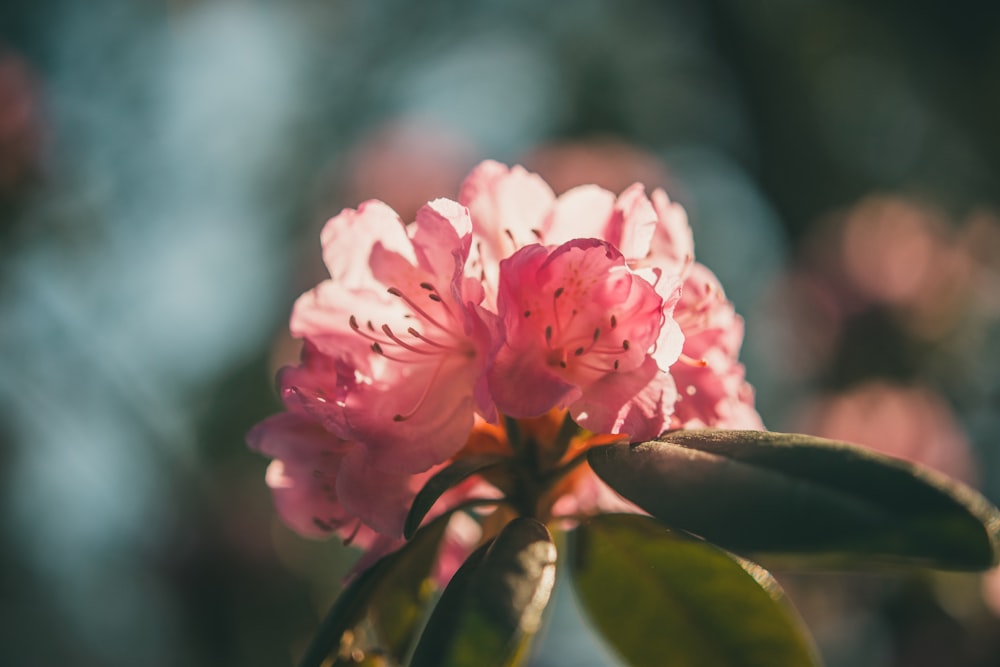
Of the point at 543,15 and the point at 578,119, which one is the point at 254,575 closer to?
the point at 578,119

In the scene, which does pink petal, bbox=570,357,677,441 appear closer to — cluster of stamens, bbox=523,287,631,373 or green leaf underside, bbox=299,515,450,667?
cluster of stamens, bbox=523,287,631,373

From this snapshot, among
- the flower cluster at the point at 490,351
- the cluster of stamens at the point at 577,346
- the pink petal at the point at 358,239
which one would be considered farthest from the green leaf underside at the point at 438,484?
the pink petal at the point at 358,239

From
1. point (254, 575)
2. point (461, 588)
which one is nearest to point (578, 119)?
point (254, 575)

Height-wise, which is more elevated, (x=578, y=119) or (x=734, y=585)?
(x=578, y=119)

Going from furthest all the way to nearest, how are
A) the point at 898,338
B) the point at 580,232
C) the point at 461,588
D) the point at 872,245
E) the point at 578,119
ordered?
1. the point at 578,119
2. the point at 872,245
3. the point at 898,338
4. the point at 580,232
5. the point at 461,588

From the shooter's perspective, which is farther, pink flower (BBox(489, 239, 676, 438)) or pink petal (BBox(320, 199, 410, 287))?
pink petal (BBox(320, 199, 410, 287))

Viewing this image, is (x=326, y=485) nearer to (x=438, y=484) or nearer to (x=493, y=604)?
(x=438, y=484)

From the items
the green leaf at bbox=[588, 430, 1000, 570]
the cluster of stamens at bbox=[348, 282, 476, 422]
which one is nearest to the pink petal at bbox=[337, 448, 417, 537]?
the cluster of stamens at bbox=[348, 282, 476, 422]
